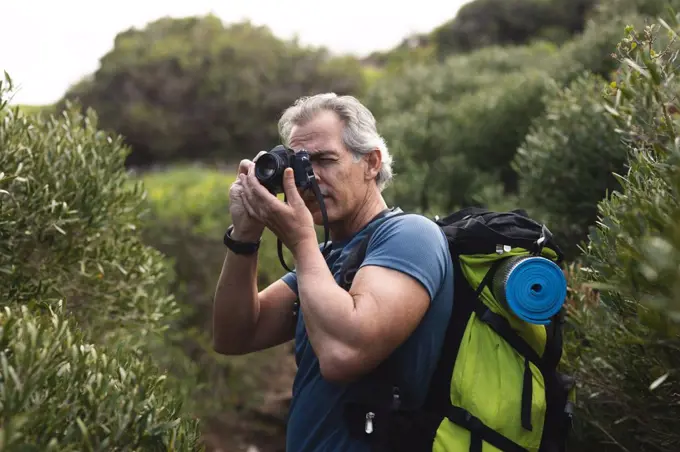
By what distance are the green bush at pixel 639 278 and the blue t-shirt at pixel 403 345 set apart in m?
0.62

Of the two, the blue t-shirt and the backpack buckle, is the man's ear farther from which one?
the backpack buckle

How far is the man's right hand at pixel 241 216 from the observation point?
Result: 3.12 m

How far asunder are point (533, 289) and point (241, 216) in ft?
4.35

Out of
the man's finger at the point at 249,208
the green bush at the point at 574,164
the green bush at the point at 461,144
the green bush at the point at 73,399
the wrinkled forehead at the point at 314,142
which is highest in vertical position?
the wrinkled forehead at the point at 314,142

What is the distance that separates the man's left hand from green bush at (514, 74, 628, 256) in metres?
3.94

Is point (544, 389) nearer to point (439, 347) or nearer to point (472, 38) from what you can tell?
point (439, 347)

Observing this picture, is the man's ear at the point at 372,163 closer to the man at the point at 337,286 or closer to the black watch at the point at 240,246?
the man at the point at 337,286

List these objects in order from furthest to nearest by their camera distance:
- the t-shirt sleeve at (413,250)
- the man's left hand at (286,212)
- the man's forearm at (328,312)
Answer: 1. the man's left hand at (286,212)
2. the t-shirt sleeve at (413,250)
3. the man's forearm at (328,312)

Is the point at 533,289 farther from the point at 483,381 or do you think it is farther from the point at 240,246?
the point at 240,246

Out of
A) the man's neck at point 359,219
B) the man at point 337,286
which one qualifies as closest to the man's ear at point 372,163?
the man at point 337,286

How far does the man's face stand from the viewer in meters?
3.21

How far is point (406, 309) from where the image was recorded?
8.63 feet

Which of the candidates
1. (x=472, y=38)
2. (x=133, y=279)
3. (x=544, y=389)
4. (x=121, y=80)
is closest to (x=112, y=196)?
(x=133, y=279)

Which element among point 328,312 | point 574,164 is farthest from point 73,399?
point 574,164
